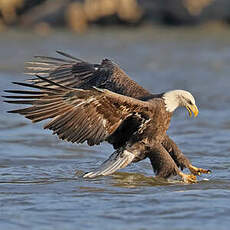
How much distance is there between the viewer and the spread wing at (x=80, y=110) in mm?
5855

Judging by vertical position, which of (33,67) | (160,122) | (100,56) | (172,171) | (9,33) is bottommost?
(172,171)

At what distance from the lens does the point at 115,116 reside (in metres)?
6.08

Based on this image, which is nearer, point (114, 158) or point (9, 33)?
point (114, 158)

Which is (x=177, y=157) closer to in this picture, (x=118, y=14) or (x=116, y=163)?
(x=116, y=163)

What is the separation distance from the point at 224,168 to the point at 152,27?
15225 mm

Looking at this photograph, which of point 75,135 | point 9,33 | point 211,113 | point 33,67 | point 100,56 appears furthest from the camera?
point 9,33

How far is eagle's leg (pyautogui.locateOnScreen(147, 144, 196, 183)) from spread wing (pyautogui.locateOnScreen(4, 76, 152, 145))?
455 mm

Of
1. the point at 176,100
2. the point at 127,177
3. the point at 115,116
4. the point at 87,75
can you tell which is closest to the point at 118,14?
the point at 87,75

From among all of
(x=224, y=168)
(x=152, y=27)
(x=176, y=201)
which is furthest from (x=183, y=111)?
(x=152, y=27)

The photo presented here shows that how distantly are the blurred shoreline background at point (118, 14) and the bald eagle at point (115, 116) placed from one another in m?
14.9

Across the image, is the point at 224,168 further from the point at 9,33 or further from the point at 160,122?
the point at 9,33

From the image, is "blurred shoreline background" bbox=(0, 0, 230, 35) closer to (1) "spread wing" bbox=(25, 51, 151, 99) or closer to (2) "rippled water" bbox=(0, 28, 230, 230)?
(2) "rippled water" bbox=(0, 28, 230, 230)

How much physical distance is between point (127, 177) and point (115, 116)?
1.01 m

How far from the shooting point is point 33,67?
770 cm
